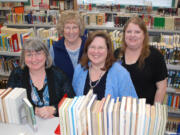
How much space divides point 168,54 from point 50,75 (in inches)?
Answer: 83.0

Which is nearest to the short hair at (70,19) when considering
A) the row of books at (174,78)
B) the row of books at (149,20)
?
the row of books at (174,78)

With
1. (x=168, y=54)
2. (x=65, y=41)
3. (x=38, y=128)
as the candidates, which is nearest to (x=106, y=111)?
(x=38, y=128)

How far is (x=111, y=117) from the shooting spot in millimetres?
1271

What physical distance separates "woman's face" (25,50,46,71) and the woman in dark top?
846 mm

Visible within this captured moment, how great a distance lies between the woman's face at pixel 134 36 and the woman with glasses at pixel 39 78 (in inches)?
31.0

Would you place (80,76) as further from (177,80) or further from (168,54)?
(177,80)

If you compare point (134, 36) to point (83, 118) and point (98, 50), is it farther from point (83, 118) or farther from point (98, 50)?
point (83, 118)

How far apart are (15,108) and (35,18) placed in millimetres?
4460

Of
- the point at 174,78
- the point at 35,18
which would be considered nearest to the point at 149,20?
the point at 174,78

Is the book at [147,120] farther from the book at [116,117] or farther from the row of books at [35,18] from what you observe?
the row of books at [35,18]

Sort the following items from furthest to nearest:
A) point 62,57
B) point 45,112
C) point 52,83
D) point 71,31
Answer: point 62,57
point 71,31
point 52,83
point 45,112

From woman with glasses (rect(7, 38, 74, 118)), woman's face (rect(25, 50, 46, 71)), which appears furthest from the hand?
woman's face (rect(25, 50, 46, 71))

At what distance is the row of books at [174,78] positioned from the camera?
3420mm

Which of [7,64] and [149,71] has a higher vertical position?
[149,71]
